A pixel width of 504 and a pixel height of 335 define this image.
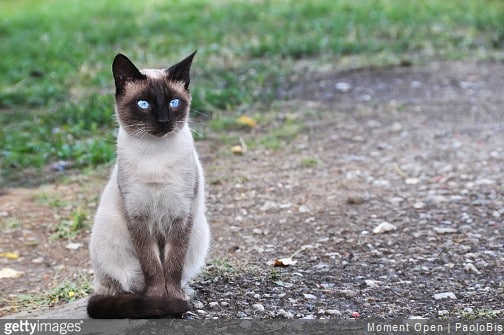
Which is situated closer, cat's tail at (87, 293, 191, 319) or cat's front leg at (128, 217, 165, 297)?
cat's tail at (87, 293, 191, 319)

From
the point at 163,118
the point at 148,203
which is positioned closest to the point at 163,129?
the point at 163,118

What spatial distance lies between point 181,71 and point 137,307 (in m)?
1.07

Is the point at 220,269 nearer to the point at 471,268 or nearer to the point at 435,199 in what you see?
the point at 471,268

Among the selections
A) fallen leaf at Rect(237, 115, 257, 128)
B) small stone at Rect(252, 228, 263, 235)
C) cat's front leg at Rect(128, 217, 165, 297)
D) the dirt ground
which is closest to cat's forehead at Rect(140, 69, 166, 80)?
cat's front leg at Rect(128, 217, 165, 297)

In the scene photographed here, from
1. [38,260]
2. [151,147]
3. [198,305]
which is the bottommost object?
[38,260]

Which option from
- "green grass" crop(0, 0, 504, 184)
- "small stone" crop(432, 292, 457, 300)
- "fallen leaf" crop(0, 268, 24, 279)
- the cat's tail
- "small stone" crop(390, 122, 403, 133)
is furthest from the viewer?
"green grass" crop(0, 0, 504, 184)

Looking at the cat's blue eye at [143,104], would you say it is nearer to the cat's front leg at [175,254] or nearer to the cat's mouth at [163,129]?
the cat's mouth at [163,129]

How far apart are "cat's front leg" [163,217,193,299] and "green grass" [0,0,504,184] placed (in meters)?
2.60

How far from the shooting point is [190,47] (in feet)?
31.2

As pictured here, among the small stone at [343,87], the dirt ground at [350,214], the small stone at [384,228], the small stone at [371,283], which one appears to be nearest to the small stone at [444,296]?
the dirt ground at [350,214]

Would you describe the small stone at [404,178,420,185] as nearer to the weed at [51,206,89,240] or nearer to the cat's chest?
the weed at [51,206,89,240]

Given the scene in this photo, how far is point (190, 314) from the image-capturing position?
377 cm

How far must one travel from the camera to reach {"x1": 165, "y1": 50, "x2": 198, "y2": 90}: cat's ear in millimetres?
3746

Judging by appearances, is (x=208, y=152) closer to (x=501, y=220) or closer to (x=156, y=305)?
(x=501, y=220)
